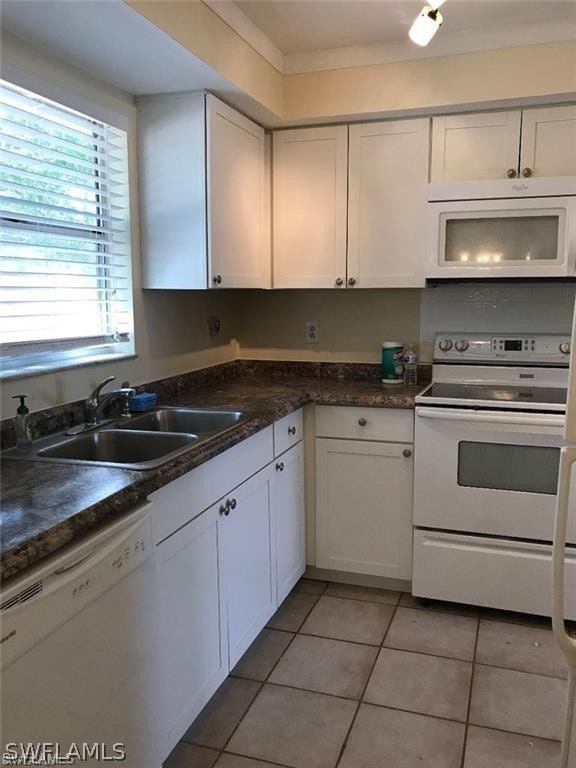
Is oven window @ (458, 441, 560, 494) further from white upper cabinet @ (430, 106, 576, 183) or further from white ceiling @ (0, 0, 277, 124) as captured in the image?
white ceiling @ (0, 0, 277, 124)

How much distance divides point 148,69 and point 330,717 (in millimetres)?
2228

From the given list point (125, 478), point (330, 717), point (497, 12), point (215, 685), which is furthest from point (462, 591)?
point (497, 12)

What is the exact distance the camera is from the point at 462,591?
8.50 feet

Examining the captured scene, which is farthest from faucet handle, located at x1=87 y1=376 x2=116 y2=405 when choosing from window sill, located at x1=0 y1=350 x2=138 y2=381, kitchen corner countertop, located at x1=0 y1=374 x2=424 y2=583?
kitchen corner countertop, located at x1=0 y1=374 x2=424 y2=583

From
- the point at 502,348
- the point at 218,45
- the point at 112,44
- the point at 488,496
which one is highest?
the point at 218,45

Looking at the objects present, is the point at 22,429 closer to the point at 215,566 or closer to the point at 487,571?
the point at 215,566

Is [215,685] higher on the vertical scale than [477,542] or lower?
lower

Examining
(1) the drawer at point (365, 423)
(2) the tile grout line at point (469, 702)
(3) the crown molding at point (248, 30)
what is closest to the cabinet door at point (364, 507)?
(1) the drawer at point (365, 423)

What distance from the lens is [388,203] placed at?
2.79 meters

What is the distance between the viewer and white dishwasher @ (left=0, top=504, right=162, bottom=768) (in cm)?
112

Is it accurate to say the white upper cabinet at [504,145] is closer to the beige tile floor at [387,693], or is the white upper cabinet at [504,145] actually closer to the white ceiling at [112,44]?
the white ceiling at [112,44]

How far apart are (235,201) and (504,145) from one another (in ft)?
3.79

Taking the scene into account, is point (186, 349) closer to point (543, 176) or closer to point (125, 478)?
point (125, 478)

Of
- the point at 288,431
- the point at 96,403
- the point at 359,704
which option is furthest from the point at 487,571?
the point at 96,403
